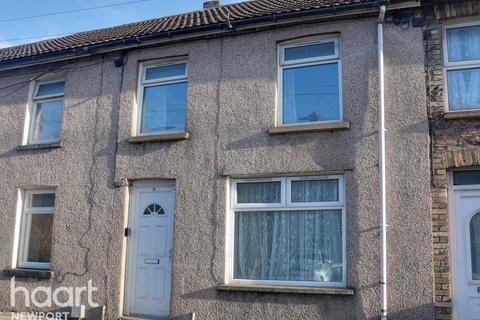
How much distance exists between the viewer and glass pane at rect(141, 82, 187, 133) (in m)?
8.98

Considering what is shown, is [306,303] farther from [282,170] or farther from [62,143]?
[62,143]

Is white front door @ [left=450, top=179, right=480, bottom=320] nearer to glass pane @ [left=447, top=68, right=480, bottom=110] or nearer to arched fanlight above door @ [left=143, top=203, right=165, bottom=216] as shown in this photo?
glass pane @ [left=447, top=68, right=480, bottom=110]

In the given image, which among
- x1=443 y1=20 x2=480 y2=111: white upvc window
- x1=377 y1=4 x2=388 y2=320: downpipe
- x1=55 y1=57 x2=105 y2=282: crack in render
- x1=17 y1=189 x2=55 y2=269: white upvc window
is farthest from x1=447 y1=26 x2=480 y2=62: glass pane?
x1=17 y1=189 x2=55 y2=269: white upvc window

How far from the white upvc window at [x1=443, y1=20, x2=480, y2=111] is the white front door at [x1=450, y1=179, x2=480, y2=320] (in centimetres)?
129

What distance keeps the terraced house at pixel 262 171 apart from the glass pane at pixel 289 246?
1.2 inches

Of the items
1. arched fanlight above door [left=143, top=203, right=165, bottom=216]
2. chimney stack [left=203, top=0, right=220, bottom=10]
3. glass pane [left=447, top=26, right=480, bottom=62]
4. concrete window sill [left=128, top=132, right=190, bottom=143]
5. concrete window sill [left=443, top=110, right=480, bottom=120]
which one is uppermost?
chimney stack [left=203, top=0, right=220, bottom=10]

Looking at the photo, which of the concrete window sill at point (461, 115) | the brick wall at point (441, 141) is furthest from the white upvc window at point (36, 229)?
the concrete window sill at point (461, 115)

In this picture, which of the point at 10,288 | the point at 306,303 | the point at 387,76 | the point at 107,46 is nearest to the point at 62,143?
the point at 107,46

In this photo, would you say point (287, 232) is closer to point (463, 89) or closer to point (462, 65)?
point (463, 89)

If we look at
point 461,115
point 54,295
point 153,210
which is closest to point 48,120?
point 153,210

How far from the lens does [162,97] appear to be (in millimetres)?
9234

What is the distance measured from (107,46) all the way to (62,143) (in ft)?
6.74

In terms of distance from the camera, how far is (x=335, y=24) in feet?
26.2

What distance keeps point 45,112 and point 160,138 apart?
3.17 meters
